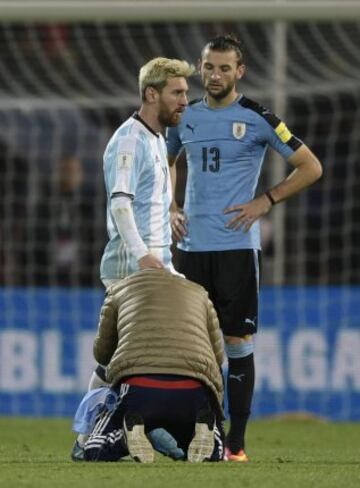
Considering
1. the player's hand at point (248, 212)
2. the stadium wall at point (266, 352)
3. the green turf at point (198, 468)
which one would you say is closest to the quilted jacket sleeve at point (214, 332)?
the green turf at point (198, 468)

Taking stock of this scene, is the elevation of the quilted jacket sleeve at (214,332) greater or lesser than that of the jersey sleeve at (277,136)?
lesser

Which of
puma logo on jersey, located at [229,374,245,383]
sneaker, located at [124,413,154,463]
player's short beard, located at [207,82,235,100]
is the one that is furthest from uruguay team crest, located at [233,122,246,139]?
sneaker, located at [124,413,154,463]

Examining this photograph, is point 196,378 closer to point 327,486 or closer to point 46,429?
point 327,486

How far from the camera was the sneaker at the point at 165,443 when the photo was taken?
6.12m

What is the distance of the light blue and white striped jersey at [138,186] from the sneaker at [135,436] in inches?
37.6

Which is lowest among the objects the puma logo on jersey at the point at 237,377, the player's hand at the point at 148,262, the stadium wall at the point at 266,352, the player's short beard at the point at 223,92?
the stadium wall at the point at 266,352

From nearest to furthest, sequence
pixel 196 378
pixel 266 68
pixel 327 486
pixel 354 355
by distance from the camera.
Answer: pixel 327 486 → pixel 196 378 → pixel 354 355 → pixel 266 68

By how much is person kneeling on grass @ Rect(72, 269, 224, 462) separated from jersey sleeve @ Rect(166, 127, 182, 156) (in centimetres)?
150

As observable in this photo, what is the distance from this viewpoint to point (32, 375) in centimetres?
1080

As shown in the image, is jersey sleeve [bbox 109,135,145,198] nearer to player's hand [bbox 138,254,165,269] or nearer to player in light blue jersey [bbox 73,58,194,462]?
player in light blue jersey [bbox 73,58,194,462]

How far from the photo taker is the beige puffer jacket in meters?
5.92

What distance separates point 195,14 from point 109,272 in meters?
3.36

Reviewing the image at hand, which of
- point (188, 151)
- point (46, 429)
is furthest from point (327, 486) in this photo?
point (46, 429)

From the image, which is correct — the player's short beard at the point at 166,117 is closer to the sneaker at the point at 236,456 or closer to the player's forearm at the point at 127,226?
the player's forearm at the point at 127,226
